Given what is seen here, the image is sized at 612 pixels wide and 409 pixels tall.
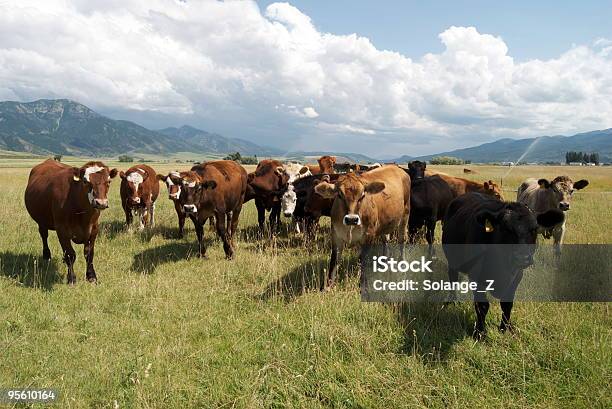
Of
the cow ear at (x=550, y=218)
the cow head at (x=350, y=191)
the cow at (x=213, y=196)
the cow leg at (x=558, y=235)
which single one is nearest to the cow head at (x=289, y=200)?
the cow at (x=213, y=196)

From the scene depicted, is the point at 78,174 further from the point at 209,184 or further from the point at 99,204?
the point at 209,184

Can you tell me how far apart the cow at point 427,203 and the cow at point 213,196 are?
17.1ft

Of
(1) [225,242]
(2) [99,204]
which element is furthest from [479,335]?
(2) [99,204]

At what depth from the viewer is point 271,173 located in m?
12.9

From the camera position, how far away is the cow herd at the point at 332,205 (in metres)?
5.29

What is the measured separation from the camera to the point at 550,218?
5020 millimetres

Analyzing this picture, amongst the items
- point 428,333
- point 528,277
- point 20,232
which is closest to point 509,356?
point 428,333

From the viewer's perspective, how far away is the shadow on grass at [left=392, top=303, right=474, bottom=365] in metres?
4.85

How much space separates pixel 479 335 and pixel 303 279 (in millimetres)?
2926

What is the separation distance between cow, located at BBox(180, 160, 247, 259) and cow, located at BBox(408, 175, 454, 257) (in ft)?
17.1

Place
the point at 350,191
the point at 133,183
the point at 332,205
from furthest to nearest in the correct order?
the point at 133,183
the point at 332,205
the point at 350,191

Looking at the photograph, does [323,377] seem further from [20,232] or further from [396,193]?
[20,232]

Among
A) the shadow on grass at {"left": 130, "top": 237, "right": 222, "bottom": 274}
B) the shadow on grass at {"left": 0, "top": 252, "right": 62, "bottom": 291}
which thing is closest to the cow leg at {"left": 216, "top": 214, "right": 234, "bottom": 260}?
the shadow on grass at {"left": 130, "top": 237, "right": 222, "bottom": 274}

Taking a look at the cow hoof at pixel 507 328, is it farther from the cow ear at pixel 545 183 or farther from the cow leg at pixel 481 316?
the cow ear at pixel 545 183
